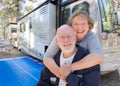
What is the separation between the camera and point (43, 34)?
26.1 feet

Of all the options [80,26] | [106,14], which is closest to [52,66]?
[80,26]

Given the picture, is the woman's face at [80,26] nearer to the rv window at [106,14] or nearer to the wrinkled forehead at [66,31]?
the wrinkled forehead at [66,31]

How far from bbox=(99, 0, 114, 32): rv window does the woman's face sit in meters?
3.41

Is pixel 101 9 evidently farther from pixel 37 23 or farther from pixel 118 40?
pixel 37 23

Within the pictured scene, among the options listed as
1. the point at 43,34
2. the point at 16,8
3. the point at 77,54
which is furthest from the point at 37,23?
the point at 16,8

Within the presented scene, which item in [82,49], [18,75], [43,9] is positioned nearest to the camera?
[82,49]

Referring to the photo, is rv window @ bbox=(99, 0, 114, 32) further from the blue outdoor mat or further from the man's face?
the man's face

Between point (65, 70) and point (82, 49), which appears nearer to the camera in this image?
point (65, 70)

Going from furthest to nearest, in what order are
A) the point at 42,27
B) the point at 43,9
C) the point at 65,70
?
the point at 42,27
the point at 43,9
the point at 65,70

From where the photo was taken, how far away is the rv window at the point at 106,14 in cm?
532

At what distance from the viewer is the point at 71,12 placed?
247 inches

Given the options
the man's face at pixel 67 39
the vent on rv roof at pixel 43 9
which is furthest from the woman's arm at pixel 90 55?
the vent on rv roof at pixel 43 9

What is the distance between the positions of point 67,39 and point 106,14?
397cm

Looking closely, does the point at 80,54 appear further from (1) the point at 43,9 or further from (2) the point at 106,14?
(1) the point at 43,9
